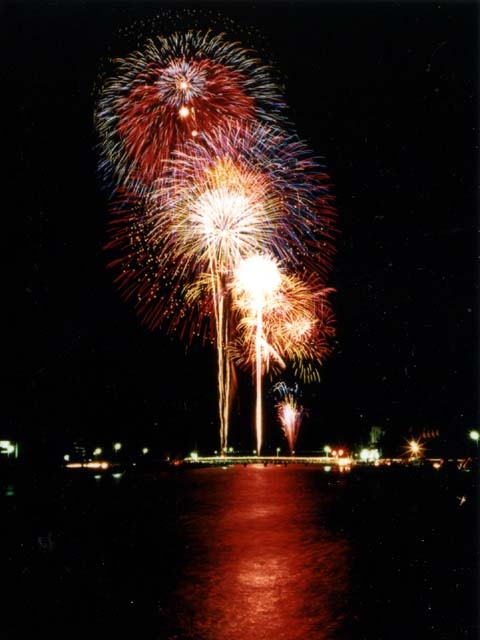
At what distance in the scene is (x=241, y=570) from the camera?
7.59 meters

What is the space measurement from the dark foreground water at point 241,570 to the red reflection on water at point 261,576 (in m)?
0.02

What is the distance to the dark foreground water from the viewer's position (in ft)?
17.6

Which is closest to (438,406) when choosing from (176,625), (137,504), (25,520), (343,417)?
(343,417)

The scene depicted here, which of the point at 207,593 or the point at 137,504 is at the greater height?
the point at 207,593

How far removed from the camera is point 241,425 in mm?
102125

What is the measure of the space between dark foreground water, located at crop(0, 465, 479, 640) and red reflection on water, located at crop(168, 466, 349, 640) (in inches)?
0.9

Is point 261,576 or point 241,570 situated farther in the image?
point 241,570

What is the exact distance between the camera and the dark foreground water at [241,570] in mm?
5355

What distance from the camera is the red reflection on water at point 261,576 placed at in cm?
531

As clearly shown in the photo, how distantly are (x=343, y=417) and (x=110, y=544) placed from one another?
7711 centimetres

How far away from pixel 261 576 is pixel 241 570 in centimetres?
42

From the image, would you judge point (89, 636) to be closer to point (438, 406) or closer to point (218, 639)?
point (218, 639)

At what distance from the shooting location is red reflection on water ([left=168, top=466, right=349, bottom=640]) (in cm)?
531

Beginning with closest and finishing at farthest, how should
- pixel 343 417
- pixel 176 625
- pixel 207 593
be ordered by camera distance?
pixel 176 625
pixel 207 593
pixel 343 417
